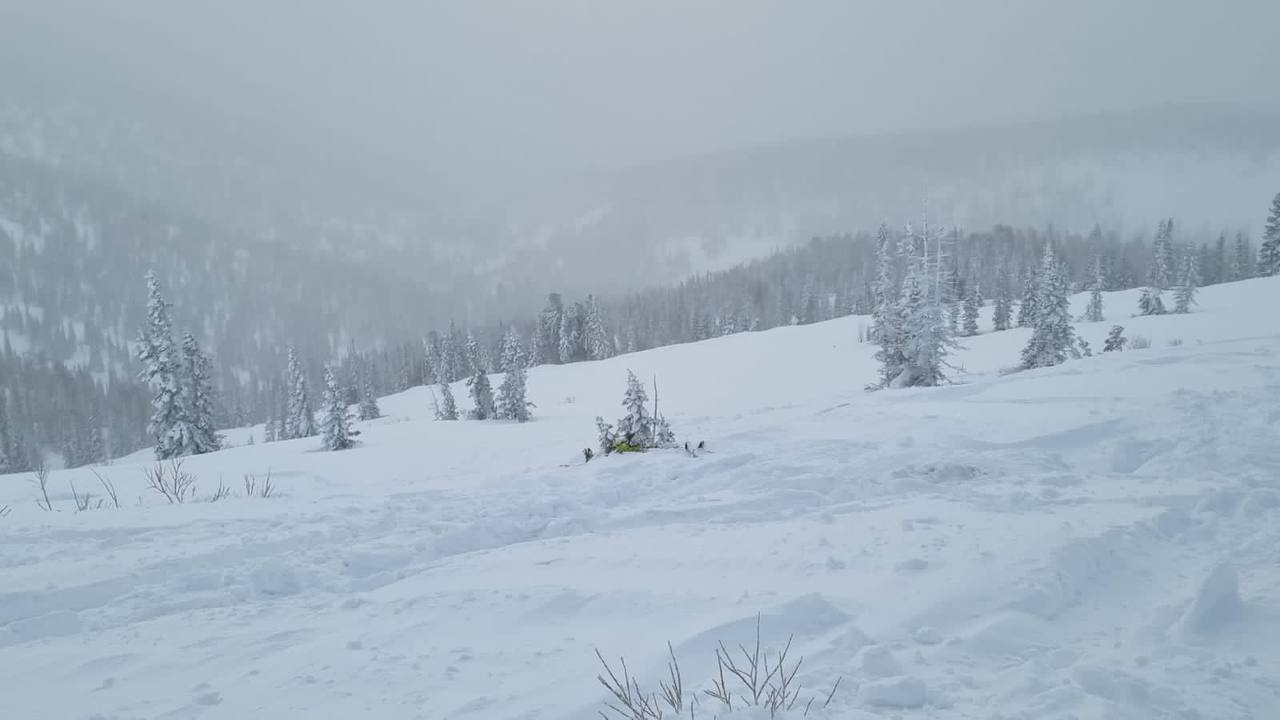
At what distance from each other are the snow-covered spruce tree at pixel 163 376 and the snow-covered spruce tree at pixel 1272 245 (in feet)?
242

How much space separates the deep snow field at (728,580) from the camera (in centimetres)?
315

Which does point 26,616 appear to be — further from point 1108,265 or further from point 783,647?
point 1108,265

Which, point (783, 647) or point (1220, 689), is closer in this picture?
point (1220, 689)

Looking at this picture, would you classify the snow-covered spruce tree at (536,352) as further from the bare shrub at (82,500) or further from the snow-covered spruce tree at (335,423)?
the bare shrub at (82,500)

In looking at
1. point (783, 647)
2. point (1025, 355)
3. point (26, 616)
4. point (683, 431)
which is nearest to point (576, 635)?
→ point (783, 647)

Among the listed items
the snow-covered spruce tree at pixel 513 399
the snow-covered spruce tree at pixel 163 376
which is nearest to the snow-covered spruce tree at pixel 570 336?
the snow-covered spruce tree at pixel 513 399

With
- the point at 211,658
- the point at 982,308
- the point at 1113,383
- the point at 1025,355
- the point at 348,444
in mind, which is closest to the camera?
the point at 211,658

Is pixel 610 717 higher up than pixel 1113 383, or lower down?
A: lower down

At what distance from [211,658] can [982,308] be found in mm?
78878

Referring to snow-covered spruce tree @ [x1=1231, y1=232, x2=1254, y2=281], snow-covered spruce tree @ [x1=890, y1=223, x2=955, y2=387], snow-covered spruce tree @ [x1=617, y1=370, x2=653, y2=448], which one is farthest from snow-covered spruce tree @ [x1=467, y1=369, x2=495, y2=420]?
snow-covered spruce tree @ [x1=1231, y1=232, x2=1254, y2=281]

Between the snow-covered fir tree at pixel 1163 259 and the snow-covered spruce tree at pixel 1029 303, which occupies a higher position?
the snow-covered fir tree at pixel 1163 259

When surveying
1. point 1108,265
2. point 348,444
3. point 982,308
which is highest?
point 1108,265

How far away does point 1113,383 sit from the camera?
998 centimetres

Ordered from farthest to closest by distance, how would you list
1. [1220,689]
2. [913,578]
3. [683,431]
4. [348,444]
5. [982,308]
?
[982,308] → [348,444] → [683,431] → [913,578] → [1220,689]
